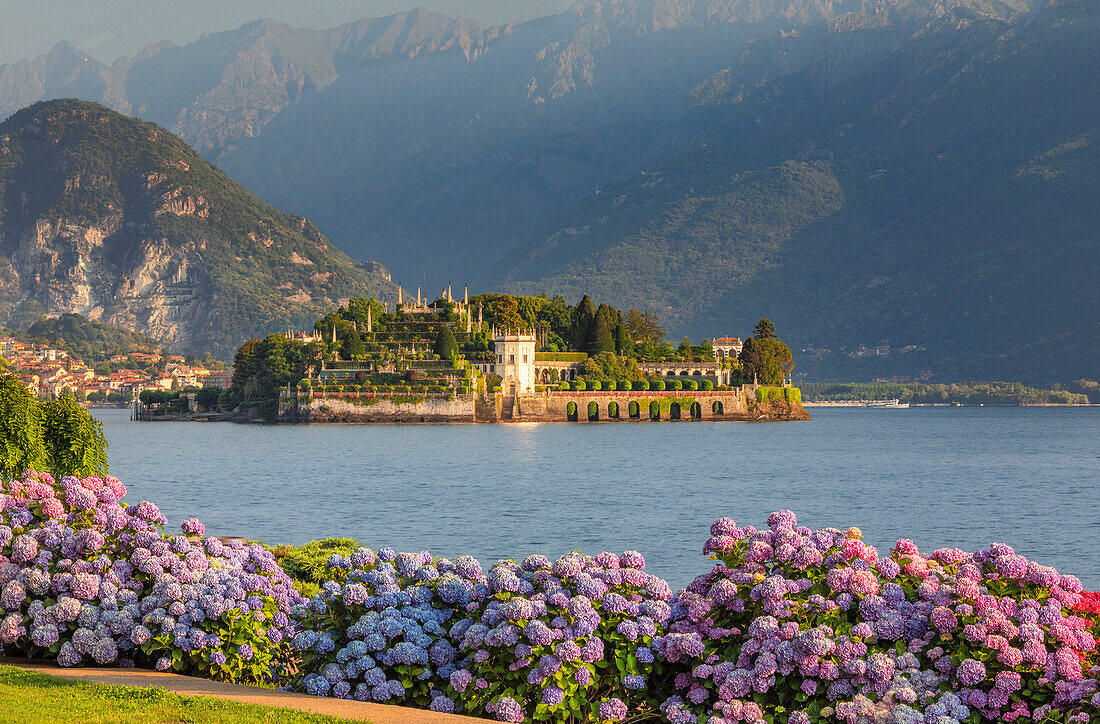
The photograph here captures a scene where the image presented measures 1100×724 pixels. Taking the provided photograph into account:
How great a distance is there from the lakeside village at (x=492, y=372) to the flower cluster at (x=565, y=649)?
455ft

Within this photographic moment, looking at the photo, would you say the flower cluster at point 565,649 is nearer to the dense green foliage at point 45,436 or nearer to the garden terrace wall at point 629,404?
the dense green foliage at point 45,436

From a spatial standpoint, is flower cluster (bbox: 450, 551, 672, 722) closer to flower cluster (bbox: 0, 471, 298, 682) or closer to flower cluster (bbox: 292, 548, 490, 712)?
flower cluster (bbox: 292, 548, 490, 712)

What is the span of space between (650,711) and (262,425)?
503 feet

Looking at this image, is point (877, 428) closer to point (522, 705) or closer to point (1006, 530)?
point (1006, 530)

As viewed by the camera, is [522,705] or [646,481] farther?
[646,481]

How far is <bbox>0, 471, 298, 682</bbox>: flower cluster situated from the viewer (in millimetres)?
15914

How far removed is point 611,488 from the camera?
71062 mm

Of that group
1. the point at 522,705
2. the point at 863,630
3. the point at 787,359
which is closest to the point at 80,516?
the point at 522,705

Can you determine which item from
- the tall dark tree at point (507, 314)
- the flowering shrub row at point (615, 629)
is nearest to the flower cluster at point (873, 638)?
the flowering shrub row at point (615, 629)

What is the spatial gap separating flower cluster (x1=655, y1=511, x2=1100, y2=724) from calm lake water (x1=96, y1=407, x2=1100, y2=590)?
61.9 ft

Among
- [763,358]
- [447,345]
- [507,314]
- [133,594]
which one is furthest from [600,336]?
[133,594]

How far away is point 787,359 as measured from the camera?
19000 centimetres

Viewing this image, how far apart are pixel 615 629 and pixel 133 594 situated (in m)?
6.08

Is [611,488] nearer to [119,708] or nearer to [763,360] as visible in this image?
[119,708]
